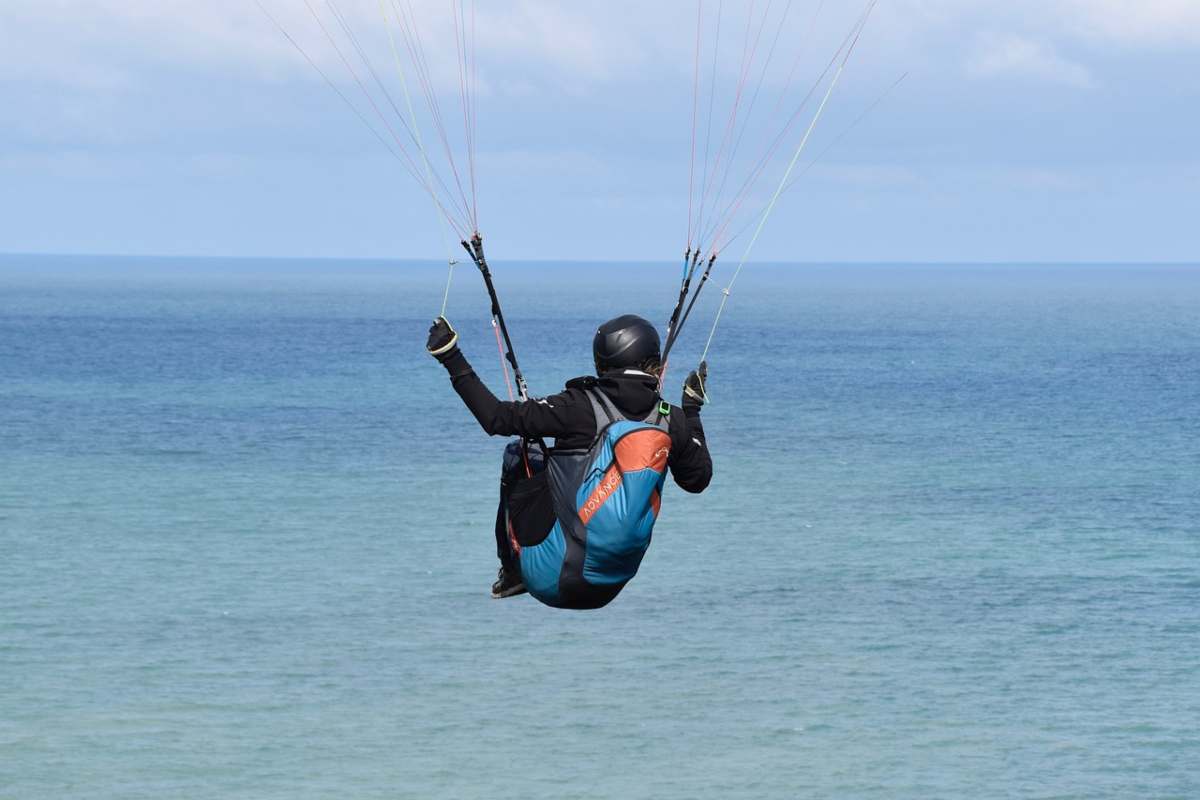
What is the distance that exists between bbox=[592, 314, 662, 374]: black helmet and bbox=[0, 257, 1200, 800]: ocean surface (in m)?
29.9

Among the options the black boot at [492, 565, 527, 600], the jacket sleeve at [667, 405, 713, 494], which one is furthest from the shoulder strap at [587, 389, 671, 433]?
the black boot at [492, 565, 527, 600]

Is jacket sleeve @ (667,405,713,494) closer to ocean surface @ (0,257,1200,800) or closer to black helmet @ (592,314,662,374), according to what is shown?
black helmet @ (592,314,662,374)

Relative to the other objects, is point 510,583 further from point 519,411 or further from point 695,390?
point 695,390

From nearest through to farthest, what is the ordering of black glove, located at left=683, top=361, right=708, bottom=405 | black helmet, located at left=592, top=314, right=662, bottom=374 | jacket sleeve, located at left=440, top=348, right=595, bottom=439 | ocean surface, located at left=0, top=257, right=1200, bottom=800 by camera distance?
1. jacket sleeve, located at left=440, top=348, right=595, bottom=439
2. black helmet, located at left=592, top=314, right=662, bottom=374
3. black glove, located at left=683, top=361, right=708, bottom=405
4. ocean surface, located at left=0, top=257, right=1200, bottom=800

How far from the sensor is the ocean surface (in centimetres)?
4128

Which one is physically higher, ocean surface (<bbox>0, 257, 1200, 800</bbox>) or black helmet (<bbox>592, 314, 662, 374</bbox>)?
black helmet (<bbox>592, 314, 662, 374</bbox>)

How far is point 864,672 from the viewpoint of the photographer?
48.4 m

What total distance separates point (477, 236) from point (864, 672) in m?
39.4

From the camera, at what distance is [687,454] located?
10.9m

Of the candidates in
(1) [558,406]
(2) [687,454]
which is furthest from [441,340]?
(2) [687,454]

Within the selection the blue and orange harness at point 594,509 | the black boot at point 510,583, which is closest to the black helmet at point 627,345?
the blue and orange harness at point 594,509

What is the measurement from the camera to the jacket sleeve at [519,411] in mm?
10125

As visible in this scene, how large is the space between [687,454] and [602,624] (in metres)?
43.8

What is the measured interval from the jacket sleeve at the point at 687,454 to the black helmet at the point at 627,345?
20.7 inches
